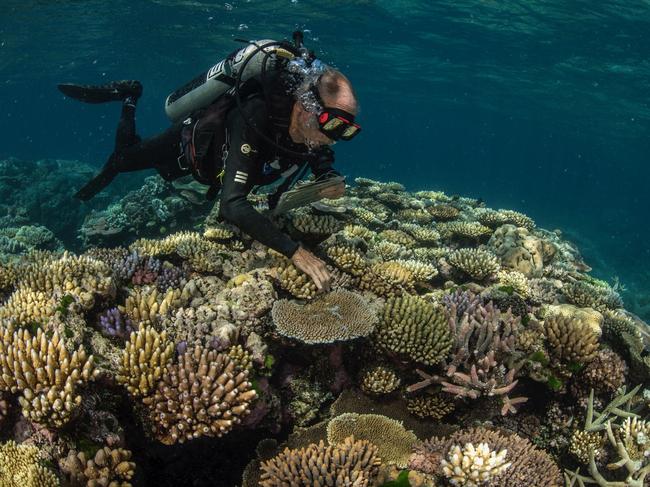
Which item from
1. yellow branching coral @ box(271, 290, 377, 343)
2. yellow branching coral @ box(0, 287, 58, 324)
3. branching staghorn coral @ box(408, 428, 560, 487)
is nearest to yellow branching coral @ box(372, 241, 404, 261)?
yellow branching coral @ box(271, 290, 377, 343)

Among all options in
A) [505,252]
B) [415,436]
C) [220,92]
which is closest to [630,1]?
[505,252]

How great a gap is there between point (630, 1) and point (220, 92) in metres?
27.9

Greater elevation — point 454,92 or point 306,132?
point 306,132

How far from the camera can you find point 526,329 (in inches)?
213

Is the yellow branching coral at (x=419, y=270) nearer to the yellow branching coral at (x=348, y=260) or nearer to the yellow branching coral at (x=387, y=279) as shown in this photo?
the yellow branching coral at (x=387, y=279)

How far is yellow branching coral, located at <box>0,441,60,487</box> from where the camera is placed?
2865 mm

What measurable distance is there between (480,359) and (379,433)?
1.47 meters

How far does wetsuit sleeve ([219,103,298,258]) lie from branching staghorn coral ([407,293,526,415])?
2321mm

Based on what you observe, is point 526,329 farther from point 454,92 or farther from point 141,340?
point 454,92

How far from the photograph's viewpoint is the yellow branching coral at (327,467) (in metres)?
3.33

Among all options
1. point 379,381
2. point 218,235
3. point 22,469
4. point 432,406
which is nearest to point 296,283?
point 379,381

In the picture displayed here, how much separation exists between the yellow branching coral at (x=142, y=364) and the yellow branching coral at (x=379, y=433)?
6.13 ft

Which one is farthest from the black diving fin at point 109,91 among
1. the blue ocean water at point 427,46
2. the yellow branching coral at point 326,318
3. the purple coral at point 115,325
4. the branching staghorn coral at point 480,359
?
the blue ocean water at point 427,46

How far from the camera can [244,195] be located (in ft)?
14.5
